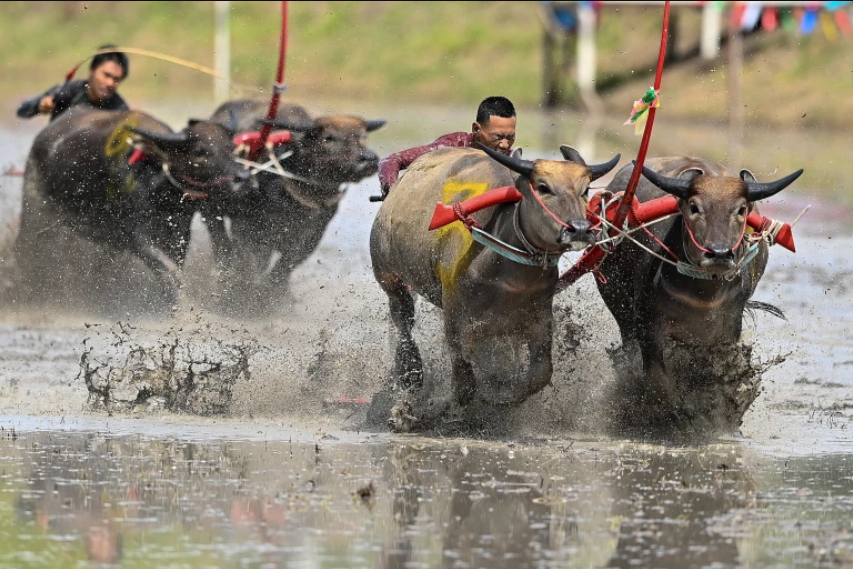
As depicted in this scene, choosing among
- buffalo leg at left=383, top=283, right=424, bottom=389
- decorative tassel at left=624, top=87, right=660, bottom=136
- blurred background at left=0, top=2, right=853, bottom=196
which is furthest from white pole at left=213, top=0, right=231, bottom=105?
decorative tassel at left=624, top=87, right=660, bottom=136

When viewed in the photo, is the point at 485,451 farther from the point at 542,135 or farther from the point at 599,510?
the point at 542,135

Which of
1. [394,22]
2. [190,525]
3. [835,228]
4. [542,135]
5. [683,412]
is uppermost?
[394,22]

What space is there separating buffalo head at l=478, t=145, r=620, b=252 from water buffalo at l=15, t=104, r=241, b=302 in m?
5.60

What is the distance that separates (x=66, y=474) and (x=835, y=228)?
1177cm

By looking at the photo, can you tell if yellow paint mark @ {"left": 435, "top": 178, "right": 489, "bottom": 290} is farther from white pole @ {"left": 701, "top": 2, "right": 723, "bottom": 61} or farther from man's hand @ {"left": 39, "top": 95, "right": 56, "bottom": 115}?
white pole @ {"left": 701, "top": 2, "right": 723, "bottom": 61}

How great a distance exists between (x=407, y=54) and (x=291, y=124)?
999 inches

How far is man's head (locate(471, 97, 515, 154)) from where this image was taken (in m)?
10.5

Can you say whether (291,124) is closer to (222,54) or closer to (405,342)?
(405,342)

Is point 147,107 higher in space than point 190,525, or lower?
higher

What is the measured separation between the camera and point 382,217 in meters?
10.8

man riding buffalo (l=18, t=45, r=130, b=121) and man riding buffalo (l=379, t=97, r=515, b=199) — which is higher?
man riding buffalo (l=18, t=45, r=130, b=121)

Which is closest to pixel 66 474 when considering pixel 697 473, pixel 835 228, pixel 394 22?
pixel 697 473

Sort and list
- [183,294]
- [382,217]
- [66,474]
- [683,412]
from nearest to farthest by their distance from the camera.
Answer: [66,474], [683,412], [382,217], [183,294]

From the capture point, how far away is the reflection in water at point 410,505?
6.87 m
